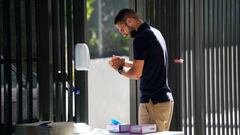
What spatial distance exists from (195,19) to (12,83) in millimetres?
3428

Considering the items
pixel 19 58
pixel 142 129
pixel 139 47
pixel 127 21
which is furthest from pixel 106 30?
pixel 142 129

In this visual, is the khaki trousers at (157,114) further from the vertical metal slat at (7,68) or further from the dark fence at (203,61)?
the dark fence at (203,61)

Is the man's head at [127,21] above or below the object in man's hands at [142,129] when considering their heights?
above

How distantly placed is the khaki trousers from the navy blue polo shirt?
5 centimetres

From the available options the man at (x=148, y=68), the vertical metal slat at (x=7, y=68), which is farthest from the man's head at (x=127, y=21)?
the vertical metal slat at (x=7, y=68)

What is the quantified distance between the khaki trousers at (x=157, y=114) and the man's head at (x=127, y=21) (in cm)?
79

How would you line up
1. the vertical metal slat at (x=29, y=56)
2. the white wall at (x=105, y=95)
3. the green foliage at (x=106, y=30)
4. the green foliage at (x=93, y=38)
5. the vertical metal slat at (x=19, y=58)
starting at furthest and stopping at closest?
the green foliage at (x=106, y=30), the green foliage at (x=93, y=38), the white wall at (x=105, y=95), the vertical metal slat at (x=29, y=56), the vertical metal slat at (x=19, y=58)

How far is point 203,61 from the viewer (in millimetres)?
8883

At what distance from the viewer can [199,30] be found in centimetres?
882

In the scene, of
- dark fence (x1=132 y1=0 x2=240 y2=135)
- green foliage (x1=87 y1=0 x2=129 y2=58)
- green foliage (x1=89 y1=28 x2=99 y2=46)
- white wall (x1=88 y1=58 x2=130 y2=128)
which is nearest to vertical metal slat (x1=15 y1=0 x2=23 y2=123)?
dark fence (x1=132 y1=0 x2=240 y2=135)

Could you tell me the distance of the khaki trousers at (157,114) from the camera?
651 centimetres

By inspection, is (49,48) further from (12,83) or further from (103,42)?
(103,42)

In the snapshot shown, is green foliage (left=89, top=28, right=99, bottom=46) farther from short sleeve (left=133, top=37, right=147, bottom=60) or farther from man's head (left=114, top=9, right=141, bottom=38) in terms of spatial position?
short sleeve (left=133, top=37, right=147, bottom=60)

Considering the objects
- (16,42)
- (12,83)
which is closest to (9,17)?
(16,42)
